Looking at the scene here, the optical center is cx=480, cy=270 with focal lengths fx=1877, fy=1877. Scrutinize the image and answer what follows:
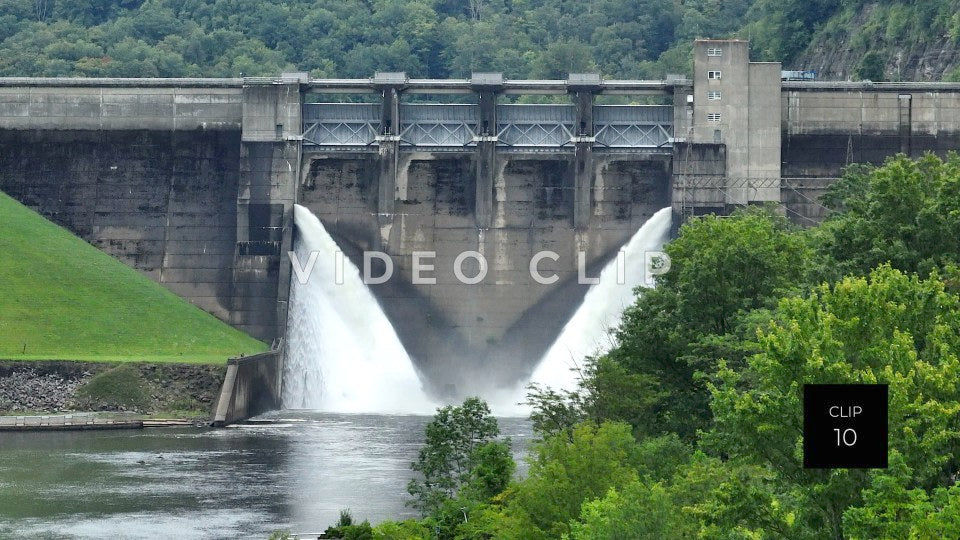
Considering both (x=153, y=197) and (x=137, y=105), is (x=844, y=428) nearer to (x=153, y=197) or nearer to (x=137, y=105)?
(x=153, y=197)

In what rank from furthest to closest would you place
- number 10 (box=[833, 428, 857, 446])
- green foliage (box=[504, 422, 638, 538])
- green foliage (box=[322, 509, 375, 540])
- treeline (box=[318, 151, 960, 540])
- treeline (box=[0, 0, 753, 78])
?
treeline (box=[0, 0, 753, 78])
green foliage (box=[322, 509, 375, 540])
green foliage (box=[504, 422, 638, 538])
treeline (box=[318, 151, 960, 540])
number 10 (box=[833, 428, 857, 446])

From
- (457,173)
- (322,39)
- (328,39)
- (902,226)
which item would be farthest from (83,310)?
(322,39)

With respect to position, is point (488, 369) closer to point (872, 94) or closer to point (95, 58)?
point (872, 94)

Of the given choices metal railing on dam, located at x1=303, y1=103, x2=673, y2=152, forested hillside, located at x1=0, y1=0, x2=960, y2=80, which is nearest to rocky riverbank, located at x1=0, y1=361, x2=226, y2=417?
metal railing on dam, located at x1=303, y1=103, x2=673, y2=152

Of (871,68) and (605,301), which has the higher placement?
(871,68)

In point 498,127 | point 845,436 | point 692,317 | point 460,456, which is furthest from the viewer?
point 498,127

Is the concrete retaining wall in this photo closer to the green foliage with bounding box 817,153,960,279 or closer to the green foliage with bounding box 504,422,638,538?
the green foliage with bounding box 817,153,960,279

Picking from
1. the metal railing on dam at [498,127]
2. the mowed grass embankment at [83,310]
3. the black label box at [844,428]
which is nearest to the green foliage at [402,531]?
the black label box at [844,428]
